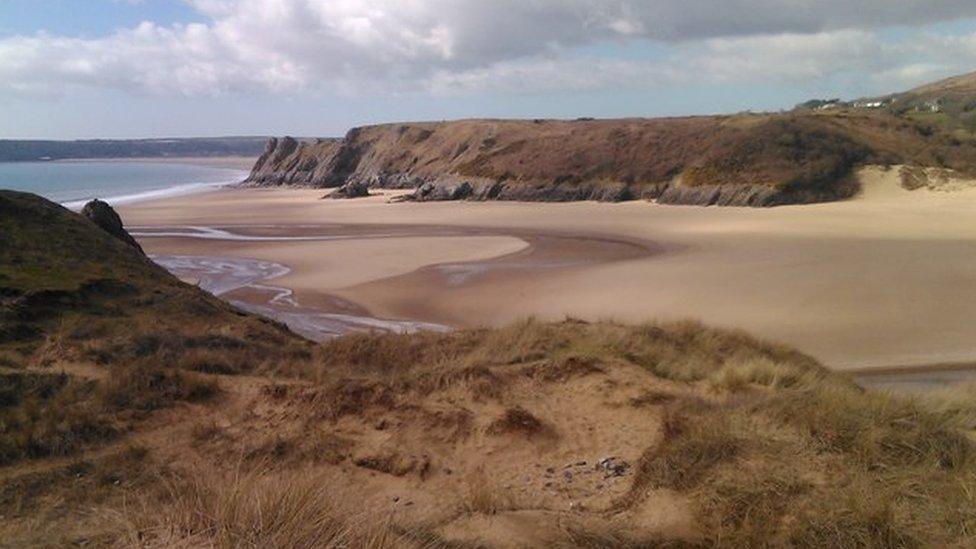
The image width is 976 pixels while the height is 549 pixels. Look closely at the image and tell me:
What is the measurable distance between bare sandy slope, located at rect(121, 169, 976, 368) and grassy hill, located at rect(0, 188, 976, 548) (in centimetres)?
587

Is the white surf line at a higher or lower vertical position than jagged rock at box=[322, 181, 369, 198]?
lower

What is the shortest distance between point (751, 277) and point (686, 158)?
35.0m

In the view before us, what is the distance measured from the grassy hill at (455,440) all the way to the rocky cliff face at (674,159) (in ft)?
126

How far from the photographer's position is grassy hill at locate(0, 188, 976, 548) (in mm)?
4688

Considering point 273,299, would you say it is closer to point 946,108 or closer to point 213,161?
point 946,108

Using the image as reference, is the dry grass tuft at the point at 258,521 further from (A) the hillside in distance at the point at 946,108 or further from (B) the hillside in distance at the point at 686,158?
(A) the hillside in distance at the point at 946,108

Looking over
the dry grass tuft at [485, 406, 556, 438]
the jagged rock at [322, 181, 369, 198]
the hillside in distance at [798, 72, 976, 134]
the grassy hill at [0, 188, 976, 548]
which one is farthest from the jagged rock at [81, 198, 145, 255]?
the hillside in distance at [798, 72, 976, 134]

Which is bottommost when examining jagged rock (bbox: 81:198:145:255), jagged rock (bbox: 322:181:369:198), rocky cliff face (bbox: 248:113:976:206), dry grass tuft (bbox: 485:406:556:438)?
dry grass tuft (bbox: 485:406:556:438)

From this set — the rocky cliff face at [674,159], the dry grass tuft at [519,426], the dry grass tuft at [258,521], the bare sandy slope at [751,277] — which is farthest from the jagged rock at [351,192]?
the dry grass tuft at [258,521]

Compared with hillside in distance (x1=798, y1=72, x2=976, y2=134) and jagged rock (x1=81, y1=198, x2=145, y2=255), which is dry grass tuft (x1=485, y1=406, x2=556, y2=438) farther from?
hillside in distance (x1=798, y1=72, x2=976, y2=134)

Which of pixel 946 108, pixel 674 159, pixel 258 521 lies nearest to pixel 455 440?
pixel 258 521

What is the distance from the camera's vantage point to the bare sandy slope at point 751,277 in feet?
54.0

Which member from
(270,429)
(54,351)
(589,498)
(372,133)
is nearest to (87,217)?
(54,351)

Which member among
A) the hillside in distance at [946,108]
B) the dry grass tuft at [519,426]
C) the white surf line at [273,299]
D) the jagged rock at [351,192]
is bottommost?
the white surf line at [273,299]
